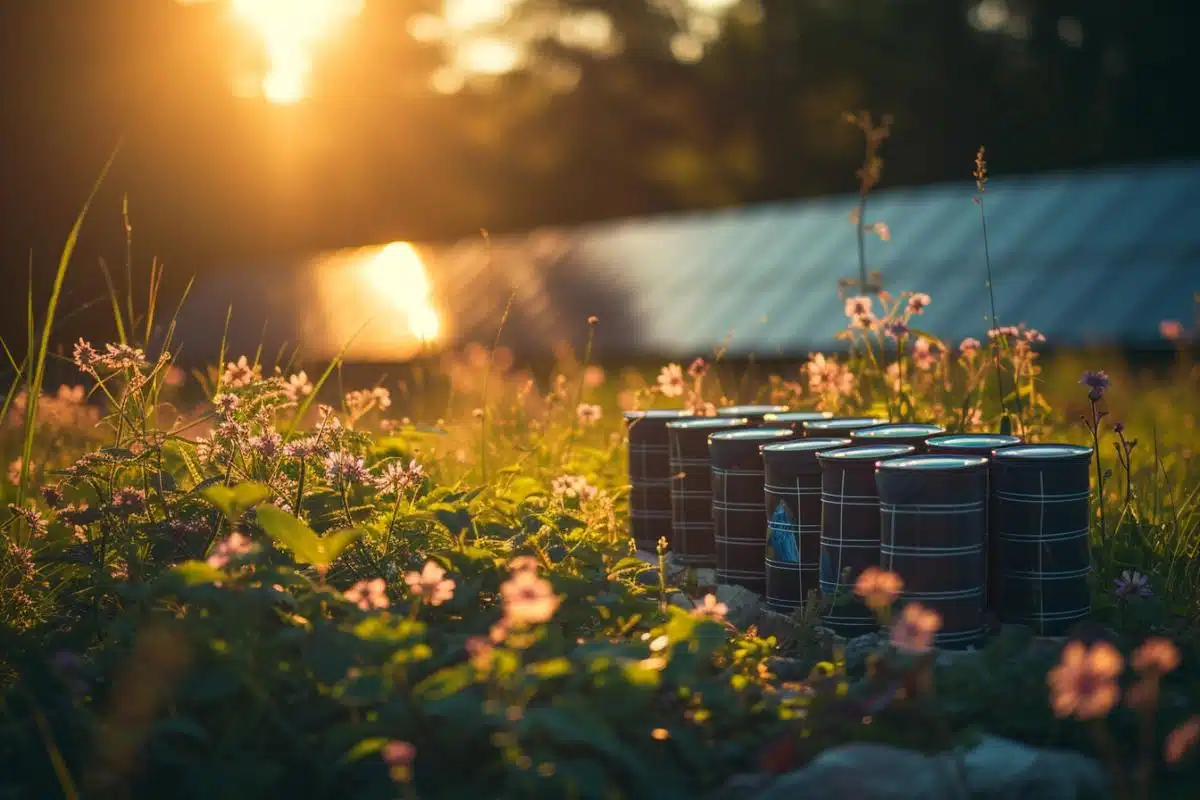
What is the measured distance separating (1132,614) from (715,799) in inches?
59.0

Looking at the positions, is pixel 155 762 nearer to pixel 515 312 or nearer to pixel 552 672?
pixel 552 672

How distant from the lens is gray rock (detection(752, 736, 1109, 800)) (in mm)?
2207

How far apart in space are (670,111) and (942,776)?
1083 inches

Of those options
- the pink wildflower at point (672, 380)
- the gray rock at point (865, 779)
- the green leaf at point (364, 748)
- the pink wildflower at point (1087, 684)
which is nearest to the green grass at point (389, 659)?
the green leaf at point (364, 748)

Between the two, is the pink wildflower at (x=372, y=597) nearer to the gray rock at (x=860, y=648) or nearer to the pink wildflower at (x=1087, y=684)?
the gray rock at (x=860, y=648)

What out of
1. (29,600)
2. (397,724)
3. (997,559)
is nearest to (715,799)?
(397,724)

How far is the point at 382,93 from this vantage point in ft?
93.7

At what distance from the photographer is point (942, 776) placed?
2.24 m

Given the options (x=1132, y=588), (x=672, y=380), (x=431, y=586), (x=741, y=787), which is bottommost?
(x=741, y=787)

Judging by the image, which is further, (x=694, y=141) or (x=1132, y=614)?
(x=694, y=141)

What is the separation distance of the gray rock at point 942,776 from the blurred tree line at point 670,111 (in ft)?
38.2

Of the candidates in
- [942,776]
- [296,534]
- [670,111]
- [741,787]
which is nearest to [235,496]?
[296,534]

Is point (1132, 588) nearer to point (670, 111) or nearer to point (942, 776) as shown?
point (942, 776)

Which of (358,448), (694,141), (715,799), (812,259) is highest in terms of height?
(694,141)
